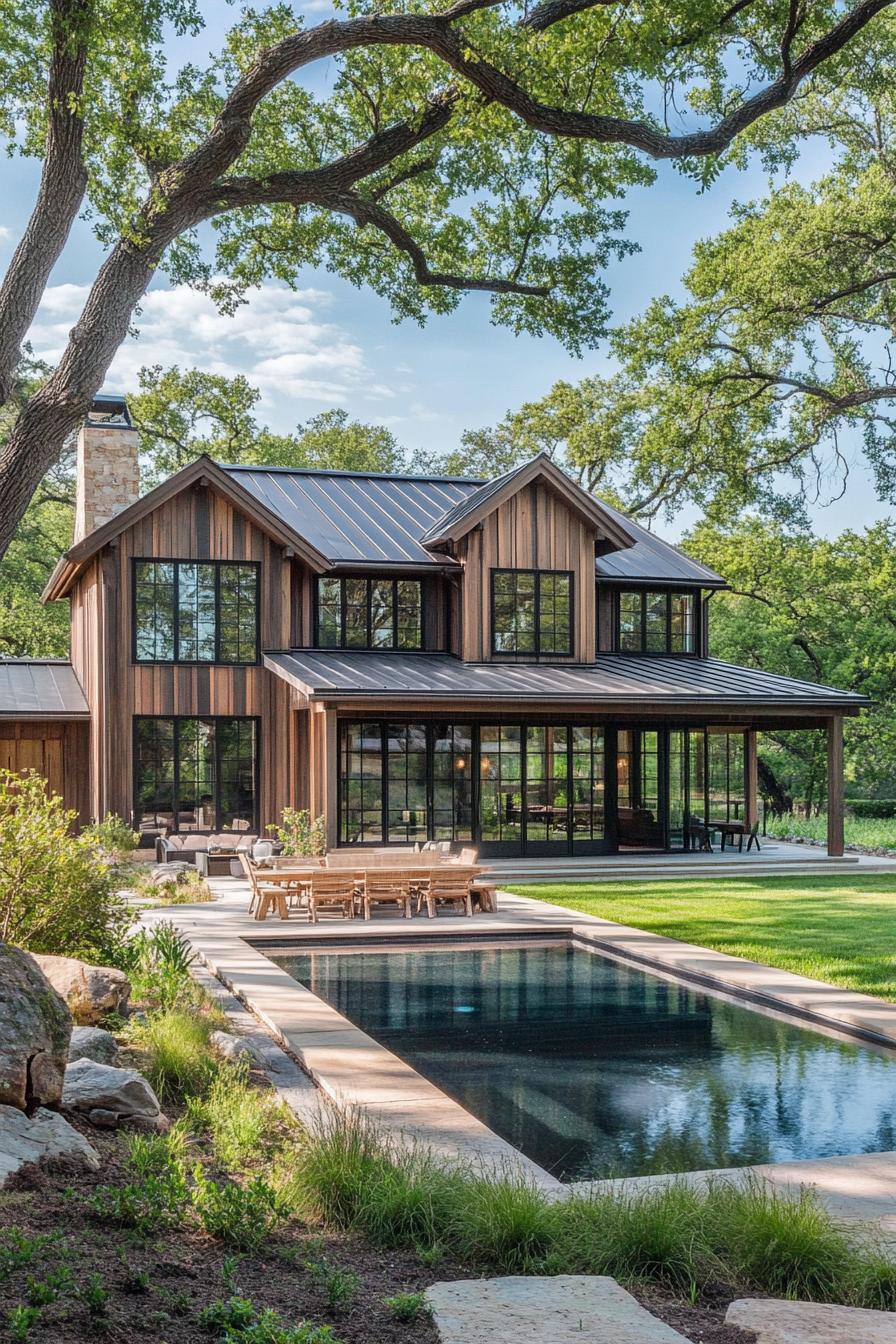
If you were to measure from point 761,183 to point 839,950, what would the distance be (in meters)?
22.6

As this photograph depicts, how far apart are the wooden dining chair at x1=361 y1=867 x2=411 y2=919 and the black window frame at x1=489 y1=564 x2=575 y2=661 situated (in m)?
8.11

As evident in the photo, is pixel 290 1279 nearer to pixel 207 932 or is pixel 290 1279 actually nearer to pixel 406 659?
pixel 207 932

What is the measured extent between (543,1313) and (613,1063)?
202 inches

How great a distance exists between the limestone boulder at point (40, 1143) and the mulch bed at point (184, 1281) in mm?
127

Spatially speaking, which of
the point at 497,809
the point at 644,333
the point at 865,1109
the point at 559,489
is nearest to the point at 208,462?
the point at 559,489

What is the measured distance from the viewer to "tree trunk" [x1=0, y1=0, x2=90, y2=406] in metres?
8.27

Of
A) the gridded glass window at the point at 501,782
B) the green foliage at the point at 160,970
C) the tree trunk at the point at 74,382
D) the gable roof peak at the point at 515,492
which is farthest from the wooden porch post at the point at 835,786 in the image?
the tree trunk at the point at 74,382

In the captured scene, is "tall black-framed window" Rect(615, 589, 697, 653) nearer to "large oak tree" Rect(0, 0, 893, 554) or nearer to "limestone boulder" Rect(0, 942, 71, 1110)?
"large oak tree" Rect(0, 0, 893, 554)

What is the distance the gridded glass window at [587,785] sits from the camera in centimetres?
2317

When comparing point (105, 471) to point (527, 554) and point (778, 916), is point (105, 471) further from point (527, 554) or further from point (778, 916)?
point (778, 916)

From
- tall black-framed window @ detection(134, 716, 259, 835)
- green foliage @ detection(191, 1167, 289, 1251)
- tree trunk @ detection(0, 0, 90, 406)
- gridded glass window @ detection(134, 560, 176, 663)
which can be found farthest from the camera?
gridded glass window @ detection(134, 560, 176, 663)

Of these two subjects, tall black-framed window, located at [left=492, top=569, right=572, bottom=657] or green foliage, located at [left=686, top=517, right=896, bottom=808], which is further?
green foliage, located at [left=686, top=517, right=896, bottom=808]

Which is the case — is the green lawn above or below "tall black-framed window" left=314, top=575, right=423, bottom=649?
below

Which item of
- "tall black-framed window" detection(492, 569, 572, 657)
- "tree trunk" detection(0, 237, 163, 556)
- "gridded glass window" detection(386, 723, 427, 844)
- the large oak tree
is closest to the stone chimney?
"gridded glass window" detection(386, 723, 427, 844)
